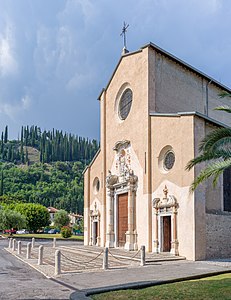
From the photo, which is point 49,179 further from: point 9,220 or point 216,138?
point 216,138

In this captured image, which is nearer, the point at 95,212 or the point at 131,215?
the point at 131,215

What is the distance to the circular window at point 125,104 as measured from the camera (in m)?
28.6

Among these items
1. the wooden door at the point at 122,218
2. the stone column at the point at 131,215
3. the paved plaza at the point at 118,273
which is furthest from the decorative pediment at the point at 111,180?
the paved plaza at the point at 118,273

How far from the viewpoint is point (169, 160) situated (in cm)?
2314

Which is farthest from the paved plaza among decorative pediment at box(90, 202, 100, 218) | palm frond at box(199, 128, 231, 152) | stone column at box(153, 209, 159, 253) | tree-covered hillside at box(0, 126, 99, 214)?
tree-covered hillside at box(0, 126, 99, 214)

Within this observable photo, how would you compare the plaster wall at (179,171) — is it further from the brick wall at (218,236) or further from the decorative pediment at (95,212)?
the decorative pediment at (95,212)

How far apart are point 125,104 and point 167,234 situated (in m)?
10.7

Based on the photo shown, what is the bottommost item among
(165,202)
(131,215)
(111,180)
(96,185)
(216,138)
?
(131,215)

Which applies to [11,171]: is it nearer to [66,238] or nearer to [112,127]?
[66,238]

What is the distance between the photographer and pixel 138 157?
25.6m

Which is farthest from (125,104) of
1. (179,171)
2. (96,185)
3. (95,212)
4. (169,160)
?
(179,171)

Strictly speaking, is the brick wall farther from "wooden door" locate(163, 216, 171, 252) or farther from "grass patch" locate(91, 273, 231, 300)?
"grass patch" locate(91, 273, 231, 300)

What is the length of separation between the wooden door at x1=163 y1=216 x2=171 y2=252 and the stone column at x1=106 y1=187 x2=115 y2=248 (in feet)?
20.7

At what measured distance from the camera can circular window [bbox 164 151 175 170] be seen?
22.8 meters
